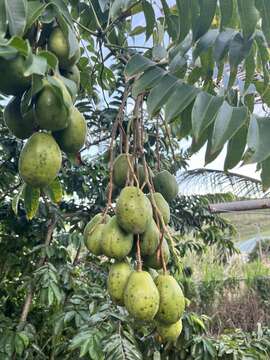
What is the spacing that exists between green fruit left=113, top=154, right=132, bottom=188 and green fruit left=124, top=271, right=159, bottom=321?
0.78 feet

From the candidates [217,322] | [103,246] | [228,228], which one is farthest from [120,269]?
[217,322]

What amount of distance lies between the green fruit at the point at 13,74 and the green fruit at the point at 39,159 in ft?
0.29

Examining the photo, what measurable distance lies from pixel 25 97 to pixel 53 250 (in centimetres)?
134

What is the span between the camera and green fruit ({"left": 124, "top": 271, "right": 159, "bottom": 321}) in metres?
0.78

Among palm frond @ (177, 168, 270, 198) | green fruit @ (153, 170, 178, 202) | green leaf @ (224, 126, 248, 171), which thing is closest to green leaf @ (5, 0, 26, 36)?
green leaf @ (224, 126, 248, 171)

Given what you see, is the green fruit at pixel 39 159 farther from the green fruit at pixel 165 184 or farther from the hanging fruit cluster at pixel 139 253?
the green fruit at pixel 165 184

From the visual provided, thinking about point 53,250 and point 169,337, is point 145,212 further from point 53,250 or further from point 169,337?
point 53,250

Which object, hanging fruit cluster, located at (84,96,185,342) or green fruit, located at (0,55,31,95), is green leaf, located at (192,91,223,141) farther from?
green fruit, located at (0,55,31,95)

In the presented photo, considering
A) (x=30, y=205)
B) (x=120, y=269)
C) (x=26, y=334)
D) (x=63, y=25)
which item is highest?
(x=63, y=25)

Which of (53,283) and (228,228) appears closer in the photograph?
(53,283)

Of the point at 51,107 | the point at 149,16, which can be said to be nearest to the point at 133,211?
the point at 51,107

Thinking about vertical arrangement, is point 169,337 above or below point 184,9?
below

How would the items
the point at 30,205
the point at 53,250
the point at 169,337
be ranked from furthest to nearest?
the point at 53,250 → the point at 30,205 → the point at 169,337

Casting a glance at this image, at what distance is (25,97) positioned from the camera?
0.70m
